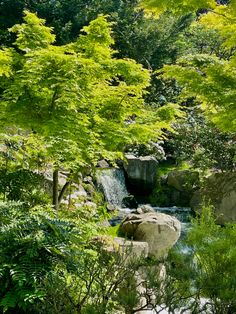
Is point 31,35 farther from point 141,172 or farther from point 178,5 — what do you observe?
point 141,172

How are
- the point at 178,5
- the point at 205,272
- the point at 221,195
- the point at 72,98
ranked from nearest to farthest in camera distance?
the point at 205,272, the point at 178,5, the point at 72,98, the point at 221,195

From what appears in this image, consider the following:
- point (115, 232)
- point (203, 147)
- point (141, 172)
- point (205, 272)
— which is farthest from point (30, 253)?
point (203, 147)

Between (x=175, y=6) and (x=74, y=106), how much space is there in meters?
1.89

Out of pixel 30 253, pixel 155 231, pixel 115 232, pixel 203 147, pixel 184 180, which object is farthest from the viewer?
pixel 203 147

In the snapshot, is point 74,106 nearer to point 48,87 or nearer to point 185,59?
point 48,87

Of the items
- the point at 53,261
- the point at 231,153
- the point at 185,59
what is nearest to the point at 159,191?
the point at 231,153

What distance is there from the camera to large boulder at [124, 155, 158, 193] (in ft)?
49.9

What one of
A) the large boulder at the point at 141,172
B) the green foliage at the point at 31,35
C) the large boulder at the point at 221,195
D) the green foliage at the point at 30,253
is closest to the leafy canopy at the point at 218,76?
the green foliage at the point at 31,35

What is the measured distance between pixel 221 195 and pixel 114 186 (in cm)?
385

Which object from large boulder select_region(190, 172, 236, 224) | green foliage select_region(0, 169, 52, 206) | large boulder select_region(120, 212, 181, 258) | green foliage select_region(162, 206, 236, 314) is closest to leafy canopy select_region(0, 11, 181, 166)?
green foliage select_region(0, 169, 52, 206)

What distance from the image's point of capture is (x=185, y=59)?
6.17 meters

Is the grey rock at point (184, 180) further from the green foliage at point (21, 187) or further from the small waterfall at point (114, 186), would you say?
the green foliage at point (21, 187)

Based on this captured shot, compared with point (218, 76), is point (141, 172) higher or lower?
lower

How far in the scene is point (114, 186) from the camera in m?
14.8
